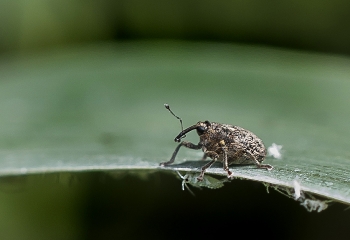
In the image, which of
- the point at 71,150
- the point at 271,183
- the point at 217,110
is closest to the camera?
the point at 271,183

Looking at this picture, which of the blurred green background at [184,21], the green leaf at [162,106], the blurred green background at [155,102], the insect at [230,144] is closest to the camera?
the green leaf at [162,106]

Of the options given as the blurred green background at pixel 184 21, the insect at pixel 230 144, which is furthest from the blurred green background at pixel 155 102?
A: the insect at pixel 230 144

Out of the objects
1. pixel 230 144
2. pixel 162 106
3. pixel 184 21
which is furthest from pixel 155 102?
pixel 230 144

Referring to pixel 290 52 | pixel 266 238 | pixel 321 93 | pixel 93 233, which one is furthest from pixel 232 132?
pixel 290 52

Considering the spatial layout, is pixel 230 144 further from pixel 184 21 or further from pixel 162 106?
pixel 184 21

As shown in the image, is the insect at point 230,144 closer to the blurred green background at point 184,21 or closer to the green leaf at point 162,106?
the green leaf at point 162,106

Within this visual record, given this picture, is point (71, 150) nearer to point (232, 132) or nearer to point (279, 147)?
point (232, 132)
